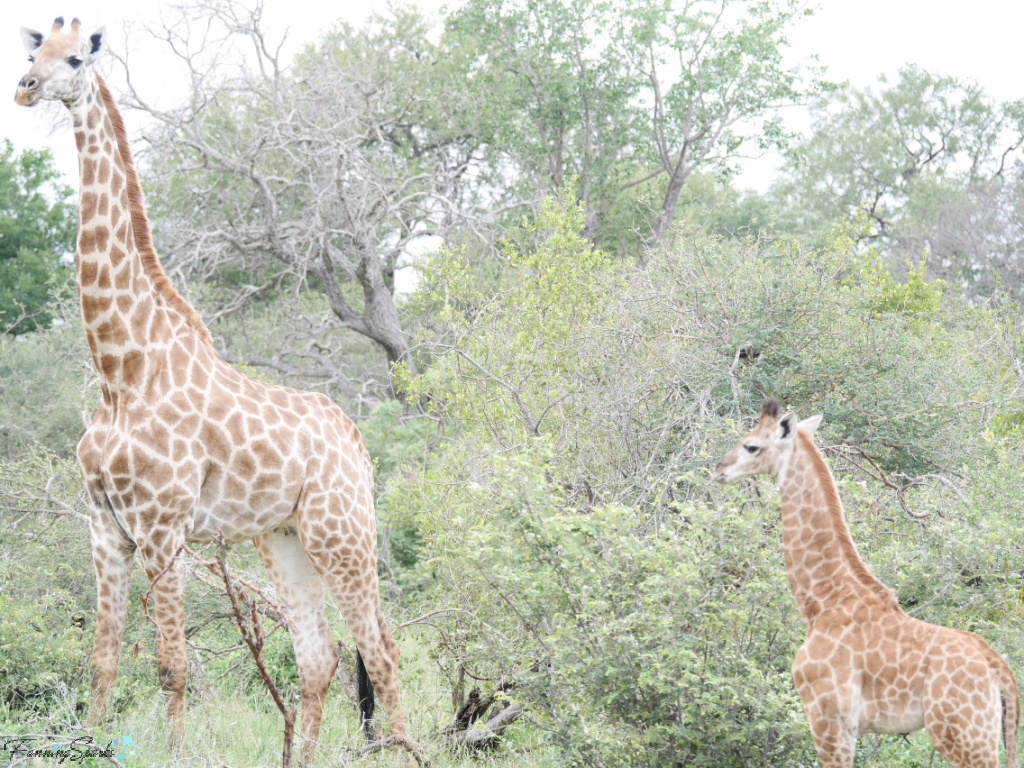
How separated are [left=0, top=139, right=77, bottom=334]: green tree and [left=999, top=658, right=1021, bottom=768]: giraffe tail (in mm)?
22774

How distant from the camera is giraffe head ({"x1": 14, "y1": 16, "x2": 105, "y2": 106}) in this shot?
454cm

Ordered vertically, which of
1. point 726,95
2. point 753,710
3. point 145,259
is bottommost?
point 753,710

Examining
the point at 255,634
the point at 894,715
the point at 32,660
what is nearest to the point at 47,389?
the point at 32,660

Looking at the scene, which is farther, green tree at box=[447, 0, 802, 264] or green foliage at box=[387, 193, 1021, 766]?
green tree at box=[447, 0, 802, 264]

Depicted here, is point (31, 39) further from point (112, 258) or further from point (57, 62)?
point (112, 258)

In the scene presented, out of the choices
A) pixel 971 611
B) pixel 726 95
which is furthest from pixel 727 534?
pixel 726 95

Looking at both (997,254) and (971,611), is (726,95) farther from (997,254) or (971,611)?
(971,611)

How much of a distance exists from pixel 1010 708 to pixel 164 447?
383 centimetres

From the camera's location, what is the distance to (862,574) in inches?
163

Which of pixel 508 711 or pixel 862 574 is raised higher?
pixel 862 574

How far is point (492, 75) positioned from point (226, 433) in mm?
16008

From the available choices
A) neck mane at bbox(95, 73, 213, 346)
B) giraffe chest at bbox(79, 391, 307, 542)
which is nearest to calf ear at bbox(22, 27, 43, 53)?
neck mane at bbox(95, 73, 213, 346)

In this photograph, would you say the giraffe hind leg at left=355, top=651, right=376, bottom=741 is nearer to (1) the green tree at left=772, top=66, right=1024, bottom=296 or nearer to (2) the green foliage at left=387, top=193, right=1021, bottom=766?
(2) the green foliage at left=387, top=193, right=1021, bottom=766

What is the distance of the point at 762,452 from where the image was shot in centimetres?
425
